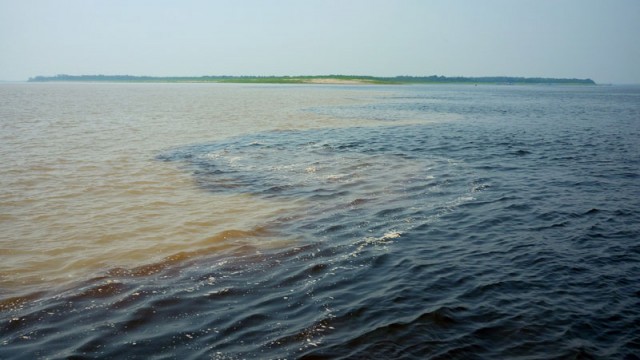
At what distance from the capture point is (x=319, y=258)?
9.97 meters

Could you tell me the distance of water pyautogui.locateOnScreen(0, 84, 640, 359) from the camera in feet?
22.3

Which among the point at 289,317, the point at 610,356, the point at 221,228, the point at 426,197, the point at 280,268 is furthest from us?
the point at 426,197

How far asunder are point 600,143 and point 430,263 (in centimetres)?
2469

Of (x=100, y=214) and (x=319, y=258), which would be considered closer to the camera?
(x=319, y=258)

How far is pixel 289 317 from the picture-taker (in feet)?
24.1

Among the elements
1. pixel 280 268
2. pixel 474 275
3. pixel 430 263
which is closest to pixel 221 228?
pixel 280 268

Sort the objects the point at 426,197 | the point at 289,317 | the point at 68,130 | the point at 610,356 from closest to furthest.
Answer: the point at 610,356, the point at 289,317, the point at 426,197, the point at 68,130

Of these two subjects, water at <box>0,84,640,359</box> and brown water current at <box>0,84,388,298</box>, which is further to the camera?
brown water current at <box>0,84,388,298</box>

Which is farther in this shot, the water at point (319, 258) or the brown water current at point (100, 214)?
the brown water current at point (100, 214)

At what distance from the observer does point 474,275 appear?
915cm

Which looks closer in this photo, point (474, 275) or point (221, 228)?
point (474, 275)

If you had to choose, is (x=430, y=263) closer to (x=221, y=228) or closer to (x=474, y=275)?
(x=474, y=275)

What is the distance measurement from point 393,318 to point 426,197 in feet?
27.7

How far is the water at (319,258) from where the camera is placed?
680 centimetres
